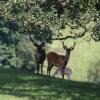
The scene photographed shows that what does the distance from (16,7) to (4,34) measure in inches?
1281

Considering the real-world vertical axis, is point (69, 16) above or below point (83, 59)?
above

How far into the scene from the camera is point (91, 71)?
262 ft

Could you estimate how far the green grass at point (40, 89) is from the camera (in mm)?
19203

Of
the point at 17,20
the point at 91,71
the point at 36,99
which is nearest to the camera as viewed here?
the point at 36,99


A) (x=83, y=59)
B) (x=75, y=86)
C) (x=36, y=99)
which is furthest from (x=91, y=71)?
(x=36, y=99)

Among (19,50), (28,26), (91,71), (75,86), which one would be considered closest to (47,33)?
(28,26)

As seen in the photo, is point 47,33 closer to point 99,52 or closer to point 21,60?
point 21,60

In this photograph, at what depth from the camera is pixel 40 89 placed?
22.2 m

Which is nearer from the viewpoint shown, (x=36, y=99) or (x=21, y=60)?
(x=36, y=99)

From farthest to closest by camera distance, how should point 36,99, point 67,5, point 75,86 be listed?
point 75,86
point 67,5
point 36,99

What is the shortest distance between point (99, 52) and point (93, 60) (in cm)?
170

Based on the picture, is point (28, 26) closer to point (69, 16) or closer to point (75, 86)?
point (69, 16)

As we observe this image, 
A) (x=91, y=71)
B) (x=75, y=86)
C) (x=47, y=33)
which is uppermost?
(x=47, y=33)

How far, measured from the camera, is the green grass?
19203 mm
